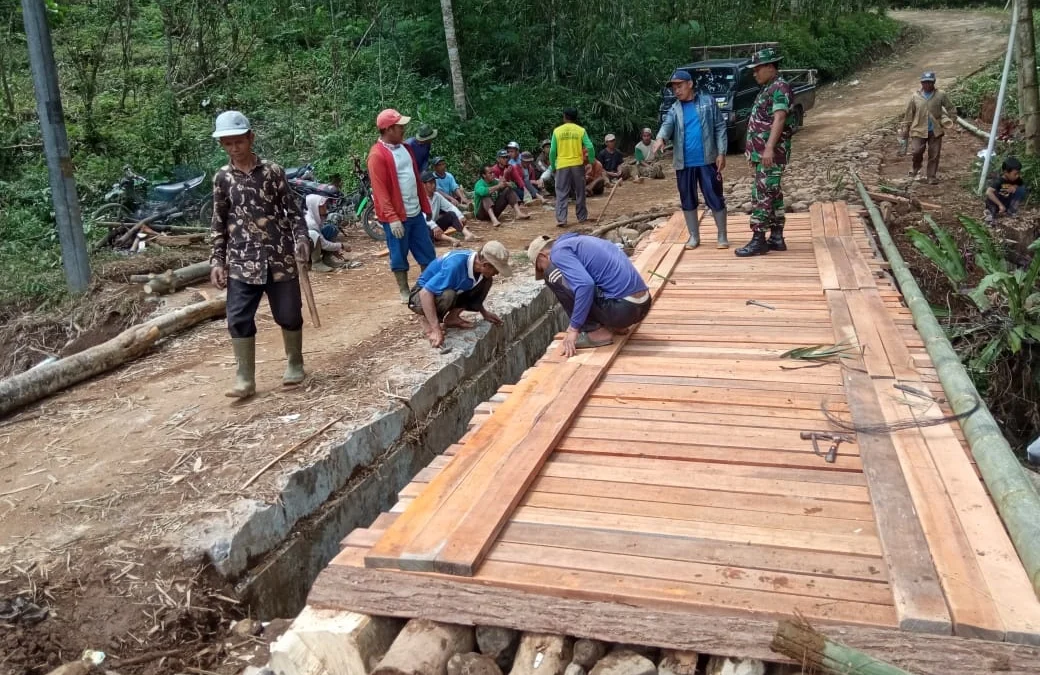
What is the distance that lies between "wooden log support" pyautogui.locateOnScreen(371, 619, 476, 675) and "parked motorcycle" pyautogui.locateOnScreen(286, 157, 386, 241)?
7.30 metres

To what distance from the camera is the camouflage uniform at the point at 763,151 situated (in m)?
6.30

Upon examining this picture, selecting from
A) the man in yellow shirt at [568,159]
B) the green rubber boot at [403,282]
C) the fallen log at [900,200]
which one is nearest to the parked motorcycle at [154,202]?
the green rubber boot at [403,282]

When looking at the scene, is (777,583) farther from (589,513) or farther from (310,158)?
(310,158)

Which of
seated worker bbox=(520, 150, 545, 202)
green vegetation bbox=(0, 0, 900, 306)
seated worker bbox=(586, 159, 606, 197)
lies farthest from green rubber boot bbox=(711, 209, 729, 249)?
green vegetation bbox=(0, 0, 900, 306)

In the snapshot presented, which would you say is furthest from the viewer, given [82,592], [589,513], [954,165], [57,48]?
[57,48]

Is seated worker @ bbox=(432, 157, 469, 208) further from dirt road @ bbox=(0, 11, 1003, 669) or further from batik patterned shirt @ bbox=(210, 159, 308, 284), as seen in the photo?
batik patterned shirt @ bbox=(210, 159, 308, 284)

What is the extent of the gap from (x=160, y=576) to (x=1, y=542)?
2.70 feet

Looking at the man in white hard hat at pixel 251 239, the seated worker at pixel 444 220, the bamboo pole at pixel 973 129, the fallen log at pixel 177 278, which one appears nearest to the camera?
the man in white hard hat at pixel 251 239

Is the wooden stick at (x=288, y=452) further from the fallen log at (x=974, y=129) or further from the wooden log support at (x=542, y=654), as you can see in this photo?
the fallen log at (x=974, y=129)

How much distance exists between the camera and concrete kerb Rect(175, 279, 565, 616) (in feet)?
12.2

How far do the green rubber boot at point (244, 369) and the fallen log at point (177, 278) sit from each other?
302 cm

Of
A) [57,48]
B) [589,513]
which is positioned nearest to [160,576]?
[589,513]

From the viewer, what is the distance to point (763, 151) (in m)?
6.47

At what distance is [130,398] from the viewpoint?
533cm
